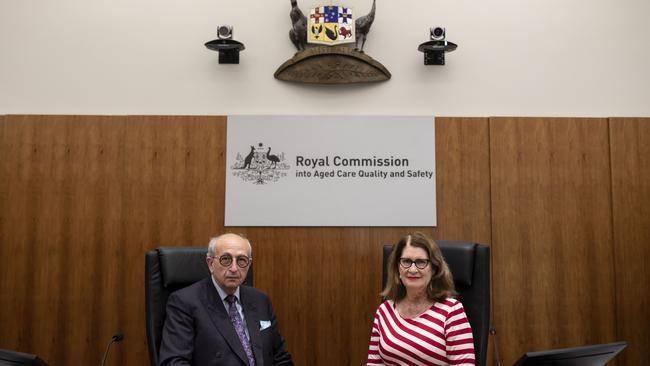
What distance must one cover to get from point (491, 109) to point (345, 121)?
1122 mm

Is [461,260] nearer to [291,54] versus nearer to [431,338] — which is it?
[431,338]

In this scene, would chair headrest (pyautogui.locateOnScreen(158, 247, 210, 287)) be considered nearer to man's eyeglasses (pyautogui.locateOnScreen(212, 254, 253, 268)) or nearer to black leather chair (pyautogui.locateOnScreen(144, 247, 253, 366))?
black leather chair (pyautogui.locateOnScreen(144, 247, 253, 366))

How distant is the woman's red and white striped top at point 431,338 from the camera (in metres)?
2.12

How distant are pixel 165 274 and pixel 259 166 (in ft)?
4.29

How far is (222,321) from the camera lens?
2.34 meters

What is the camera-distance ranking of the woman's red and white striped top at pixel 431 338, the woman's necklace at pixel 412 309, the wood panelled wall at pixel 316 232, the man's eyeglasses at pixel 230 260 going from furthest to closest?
the wood panelled wall at pixel 316 232
the man's eyeglasses at pixel 230 260
the woman's necklace at pixel 412 309
the woman's red and white striped top at pixel 431 338

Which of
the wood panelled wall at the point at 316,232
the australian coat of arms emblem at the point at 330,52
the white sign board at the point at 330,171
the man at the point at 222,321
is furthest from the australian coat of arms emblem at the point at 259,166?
the man at the point at 222,321

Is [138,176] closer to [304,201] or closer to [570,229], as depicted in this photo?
[304,201]

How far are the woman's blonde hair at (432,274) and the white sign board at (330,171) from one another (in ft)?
4.18

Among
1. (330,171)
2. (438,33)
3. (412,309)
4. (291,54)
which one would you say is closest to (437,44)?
(438,33)

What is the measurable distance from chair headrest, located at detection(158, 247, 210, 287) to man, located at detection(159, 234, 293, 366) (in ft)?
0.85

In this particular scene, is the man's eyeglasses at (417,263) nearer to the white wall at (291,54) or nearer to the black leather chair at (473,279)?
Answer: the black leather chair at (473,279)

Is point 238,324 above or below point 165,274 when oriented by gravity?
below

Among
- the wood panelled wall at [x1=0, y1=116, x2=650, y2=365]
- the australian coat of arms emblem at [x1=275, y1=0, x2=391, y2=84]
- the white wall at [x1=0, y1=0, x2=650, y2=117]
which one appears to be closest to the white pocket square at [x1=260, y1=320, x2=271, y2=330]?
the wood panelled wall at [x1=0, y1=116, x2=650, y2=365]
